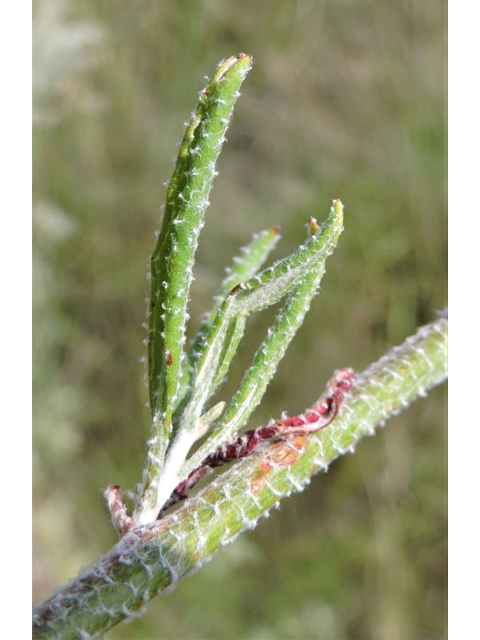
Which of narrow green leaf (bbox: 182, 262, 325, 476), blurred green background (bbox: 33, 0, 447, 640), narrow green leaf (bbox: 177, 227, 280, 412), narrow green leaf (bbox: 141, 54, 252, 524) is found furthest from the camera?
blurred green background (bbox: 33, 0, 447, 640)

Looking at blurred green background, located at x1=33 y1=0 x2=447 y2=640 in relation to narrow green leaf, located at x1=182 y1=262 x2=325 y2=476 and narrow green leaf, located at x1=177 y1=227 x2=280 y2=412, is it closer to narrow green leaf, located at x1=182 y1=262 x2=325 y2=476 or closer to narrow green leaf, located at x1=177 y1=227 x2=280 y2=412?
narrow green leaf, located at x1=177 y1=227 x2=280 y2=412

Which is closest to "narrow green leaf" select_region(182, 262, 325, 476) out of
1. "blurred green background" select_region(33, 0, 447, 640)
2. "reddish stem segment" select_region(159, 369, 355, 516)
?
"reddish stem segment" select_region(159, 369, 355, 516)

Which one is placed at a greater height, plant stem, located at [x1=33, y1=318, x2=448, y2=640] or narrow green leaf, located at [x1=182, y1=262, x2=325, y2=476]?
narrow green leaf, located at [x1=182, y1=262, x2=325, y2=476]

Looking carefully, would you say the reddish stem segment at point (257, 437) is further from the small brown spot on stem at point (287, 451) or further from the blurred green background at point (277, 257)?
the blurred green background at point (277, 257)

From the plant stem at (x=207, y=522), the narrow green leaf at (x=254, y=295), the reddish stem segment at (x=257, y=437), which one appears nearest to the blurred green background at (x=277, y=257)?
the plant stem at (x=207, y=522)

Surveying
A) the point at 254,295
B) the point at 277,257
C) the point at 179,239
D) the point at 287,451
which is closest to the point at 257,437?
the point at 287,451

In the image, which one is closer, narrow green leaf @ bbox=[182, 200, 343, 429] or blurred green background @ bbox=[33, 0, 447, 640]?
narrow green leaf @ bbox=[182, 200, 343, 429]

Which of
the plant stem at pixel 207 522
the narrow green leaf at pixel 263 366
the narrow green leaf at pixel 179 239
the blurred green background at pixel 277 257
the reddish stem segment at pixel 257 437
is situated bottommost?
the plant stem at pixel 207 522

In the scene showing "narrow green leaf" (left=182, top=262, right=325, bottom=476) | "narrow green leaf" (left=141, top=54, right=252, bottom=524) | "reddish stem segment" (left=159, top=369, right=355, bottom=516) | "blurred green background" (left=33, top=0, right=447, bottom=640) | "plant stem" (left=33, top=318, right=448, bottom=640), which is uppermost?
"blurred green background" (left=33, top=0, right=447, bottom=640)
